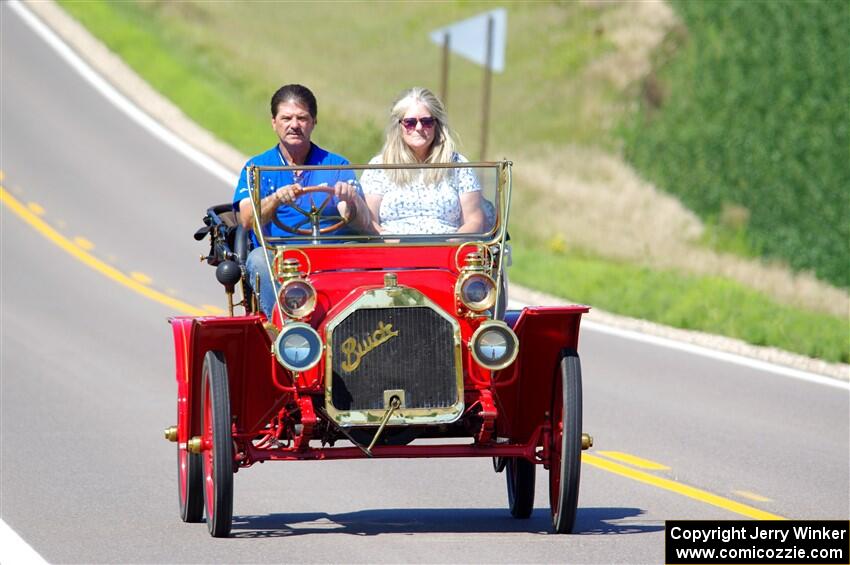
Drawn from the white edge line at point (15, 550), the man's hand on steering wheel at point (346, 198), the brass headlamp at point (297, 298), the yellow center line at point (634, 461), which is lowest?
the white edge line at point (15, 550)

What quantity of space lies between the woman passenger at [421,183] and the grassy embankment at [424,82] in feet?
25.7

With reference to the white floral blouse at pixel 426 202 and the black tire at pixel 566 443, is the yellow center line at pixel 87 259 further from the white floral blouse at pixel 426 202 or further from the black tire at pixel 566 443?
the black tire at pixel 566 443

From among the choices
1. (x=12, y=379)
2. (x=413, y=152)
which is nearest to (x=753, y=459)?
(x=413, y=152)

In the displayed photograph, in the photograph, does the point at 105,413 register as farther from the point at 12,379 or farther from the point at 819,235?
the point at 819,235

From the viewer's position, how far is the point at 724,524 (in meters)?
9.17

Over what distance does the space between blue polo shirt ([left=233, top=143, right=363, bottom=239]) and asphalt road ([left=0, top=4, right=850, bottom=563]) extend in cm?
159

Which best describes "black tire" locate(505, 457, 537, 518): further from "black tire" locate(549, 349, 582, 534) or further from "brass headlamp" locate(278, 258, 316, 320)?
"brass headlamp" locate(278, 258, 316, 320)

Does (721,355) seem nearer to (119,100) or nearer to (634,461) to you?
(634,461)

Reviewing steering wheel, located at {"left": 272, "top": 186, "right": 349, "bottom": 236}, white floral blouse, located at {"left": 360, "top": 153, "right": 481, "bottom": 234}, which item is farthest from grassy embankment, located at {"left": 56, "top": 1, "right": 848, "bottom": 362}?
steering wheel, located at {"left": 272, "top": 186, "right": 349, "bottom": 236}

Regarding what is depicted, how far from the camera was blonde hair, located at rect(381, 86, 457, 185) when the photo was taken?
9.56 meters

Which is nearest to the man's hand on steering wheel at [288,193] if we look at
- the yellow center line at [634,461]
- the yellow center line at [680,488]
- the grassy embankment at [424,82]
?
the yellow center line at [680,488]

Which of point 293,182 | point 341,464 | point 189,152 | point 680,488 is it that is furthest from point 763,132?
point 293,182

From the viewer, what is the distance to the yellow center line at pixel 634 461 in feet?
37.9

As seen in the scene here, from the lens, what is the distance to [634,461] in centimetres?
1181
